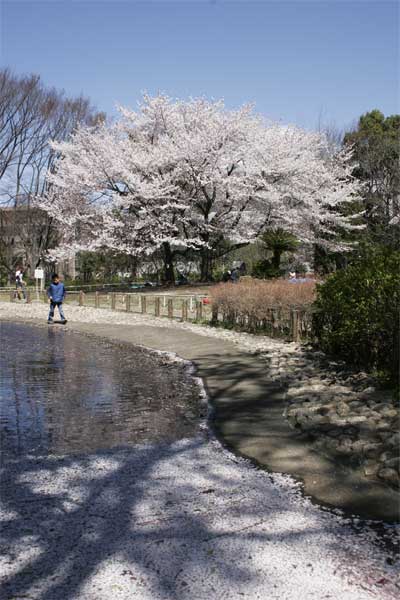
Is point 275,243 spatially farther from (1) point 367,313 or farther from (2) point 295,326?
(1) point 367,313

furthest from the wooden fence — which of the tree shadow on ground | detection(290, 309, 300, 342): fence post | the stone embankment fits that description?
the tree shadow on ground

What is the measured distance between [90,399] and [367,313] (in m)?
4.09

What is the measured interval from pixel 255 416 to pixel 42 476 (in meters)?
2.69

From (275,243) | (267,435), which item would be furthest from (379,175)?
(267,435)

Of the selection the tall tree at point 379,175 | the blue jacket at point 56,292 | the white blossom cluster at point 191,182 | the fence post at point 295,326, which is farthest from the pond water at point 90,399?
the tall tree at point 379,175

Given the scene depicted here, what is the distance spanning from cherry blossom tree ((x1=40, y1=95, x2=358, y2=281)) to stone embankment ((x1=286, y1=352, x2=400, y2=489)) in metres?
22.1

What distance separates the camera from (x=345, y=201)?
1330 inches

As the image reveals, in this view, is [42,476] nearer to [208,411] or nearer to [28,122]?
[208,411]

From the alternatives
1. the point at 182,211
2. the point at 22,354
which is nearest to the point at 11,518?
the point at 22,354

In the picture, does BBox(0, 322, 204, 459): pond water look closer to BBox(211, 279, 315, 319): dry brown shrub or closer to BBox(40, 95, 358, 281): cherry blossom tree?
BBox(211, 279, 315, 319): dry brown shrub

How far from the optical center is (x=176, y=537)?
3654 millimetres

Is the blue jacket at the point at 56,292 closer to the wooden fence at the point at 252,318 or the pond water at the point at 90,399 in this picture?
the wooden fence at the point at 252,318

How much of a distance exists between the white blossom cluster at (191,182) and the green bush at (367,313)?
2008cm

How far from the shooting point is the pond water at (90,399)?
6086mm
